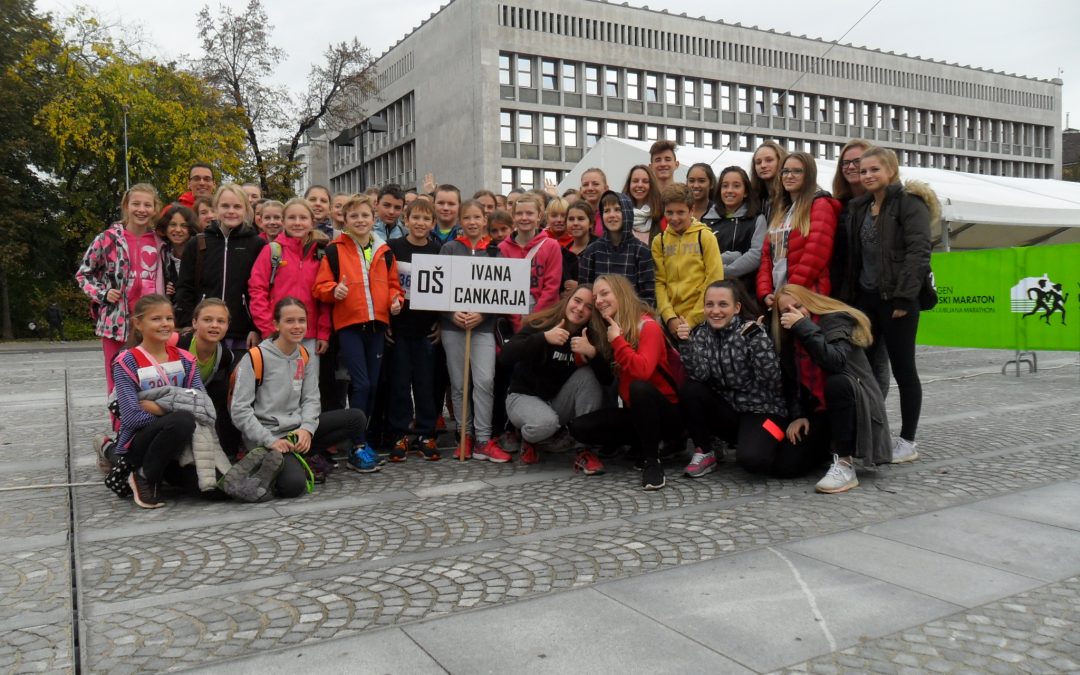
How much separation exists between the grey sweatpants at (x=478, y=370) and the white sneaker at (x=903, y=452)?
3039 millimetres

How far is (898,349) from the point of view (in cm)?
595

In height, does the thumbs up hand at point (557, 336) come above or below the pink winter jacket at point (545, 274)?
below

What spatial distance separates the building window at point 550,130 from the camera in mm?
50938

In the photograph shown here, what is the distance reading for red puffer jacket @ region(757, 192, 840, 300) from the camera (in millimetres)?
5973

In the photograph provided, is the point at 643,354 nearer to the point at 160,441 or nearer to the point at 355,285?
the point at 355,285

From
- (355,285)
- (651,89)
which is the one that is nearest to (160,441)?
(355,285)

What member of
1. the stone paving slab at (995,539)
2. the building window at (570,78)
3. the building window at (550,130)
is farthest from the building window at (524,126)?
the stone paving slab at (995,539)

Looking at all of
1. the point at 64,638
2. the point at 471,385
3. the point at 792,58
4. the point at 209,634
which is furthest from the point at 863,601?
the point at 792,58

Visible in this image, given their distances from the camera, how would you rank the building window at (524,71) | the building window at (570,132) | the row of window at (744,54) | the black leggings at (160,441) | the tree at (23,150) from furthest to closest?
the building window at (570,132) → the row of window at (744,54) → the building window at (524,71) → the tree at (23,150) → the black leggings at (160,441)

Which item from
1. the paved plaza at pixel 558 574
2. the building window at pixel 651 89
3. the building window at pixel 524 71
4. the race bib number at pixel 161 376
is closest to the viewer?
the paved plaza at pixel 558 574

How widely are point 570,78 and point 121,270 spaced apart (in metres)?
48.5

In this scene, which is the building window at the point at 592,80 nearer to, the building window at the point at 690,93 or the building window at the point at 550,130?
the building window at the point at 550,130

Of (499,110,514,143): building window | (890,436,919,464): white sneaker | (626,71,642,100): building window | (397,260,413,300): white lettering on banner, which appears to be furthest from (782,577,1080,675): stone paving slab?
(626,71,642,100): building window

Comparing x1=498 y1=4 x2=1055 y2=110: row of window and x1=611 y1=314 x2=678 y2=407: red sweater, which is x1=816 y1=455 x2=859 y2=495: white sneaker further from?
x1=498 y1=4 x2=1055 y2=110: row of window
